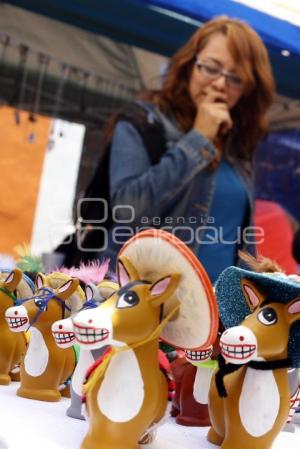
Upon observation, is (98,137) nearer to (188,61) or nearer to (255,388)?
(188,61)

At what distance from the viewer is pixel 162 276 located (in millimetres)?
522

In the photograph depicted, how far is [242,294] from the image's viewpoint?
593mm

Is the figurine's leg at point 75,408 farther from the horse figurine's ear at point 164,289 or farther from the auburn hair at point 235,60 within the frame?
the auburn hair at point 235,60

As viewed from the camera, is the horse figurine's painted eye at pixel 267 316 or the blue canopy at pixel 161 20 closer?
the horse figurine's painted eye at pixel 267 316

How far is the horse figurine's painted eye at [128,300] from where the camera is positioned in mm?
503

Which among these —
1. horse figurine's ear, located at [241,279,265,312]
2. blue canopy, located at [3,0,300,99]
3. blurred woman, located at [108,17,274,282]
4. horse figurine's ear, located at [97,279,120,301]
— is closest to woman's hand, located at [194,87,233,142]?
blurred woman, located at [108,17,274,282]

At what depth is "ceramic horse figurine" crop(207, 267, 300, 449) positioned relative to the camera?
521mm

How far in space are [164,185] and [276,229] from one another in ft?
2.25

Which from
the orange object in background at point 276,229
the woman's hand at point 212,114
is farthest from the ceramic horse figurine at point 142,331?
the orange object in background at point 276,229

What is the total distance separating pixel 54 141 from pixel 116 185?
0.56 metres

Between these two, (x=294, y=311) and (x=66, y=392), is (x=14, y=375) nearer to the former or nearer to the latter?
(x=66, y=392)

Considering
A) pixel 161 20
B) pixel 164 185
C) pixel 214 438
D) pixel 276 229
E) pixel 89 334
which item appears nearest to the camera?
pixel 89 334

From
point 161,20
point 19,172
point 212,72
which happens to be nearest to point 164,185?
point 212,72

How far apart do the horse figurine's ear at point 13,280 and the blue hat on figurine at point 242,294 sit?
0.24m
